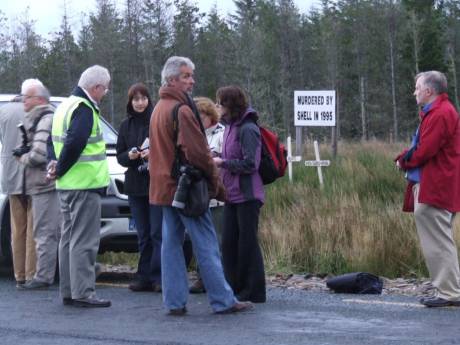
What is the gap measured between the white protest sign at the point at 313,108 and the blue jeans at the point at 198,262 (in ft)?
53.1

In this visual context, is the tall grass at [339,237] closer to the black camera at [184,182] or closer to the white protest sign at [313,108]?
the black camera at [184,182]

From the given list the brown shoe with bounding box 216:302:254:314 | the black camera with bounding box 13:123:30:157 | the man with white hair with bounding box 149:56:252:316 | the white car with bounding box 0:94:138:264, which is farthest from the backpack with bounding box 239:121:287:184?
the black camera with bounding box 13:123:30:157

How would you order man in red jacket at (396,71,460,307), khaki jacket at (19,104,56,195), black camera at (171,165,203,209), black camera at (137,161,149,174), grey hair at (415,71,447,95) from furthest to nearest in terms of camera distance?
khaki jacket at (19,104,56,195)
black camera at (137,161,149,174)
grey hair at (415,71,447,95)
man in red jacket at (396,71,460,307)
black camera at (171,165,203,209)

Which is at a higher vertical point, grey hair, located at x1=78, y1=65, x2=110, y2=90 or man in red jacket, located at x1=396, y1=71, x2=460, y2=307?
grey hair, located at x1=78, y1=65, x2=110, y2=90

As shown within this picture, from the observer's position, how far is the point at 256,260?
8711 mm

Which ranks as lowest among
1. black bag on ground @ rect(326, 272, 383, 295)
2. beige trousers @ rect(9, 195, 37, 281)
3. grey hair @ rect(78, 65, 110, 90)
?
black bag on ground @ rect(326, 272, 383, 295)

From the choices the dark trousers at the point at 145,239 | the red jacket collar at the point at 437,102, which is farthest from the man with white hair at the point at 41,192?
the red jacket collar at the point at 437,102

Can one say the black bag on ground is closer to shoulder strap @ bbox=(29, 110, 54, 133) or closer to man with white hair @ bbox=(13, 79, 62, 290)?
man with white hair @ bbox=(13, 79, 62, 290)

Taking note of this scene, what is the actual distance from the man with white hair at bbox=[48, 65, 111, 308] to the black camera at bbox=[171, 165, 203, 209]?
1084mm

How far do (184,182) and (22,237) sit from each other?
290cm

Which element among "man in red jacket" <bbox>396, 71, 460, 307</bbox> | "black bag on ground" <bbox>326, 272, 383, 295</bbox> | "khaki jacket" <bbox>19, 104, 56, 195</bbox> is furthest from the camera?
"khaki jacket" <bbox>19, 104, 56, 195</bbox>

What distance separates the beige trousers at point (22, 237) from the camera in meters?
10.1

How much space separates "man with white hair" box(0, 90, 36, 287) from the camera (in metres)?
10.1

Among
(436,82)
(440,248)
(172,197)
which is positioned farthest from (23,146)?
(440,248)
